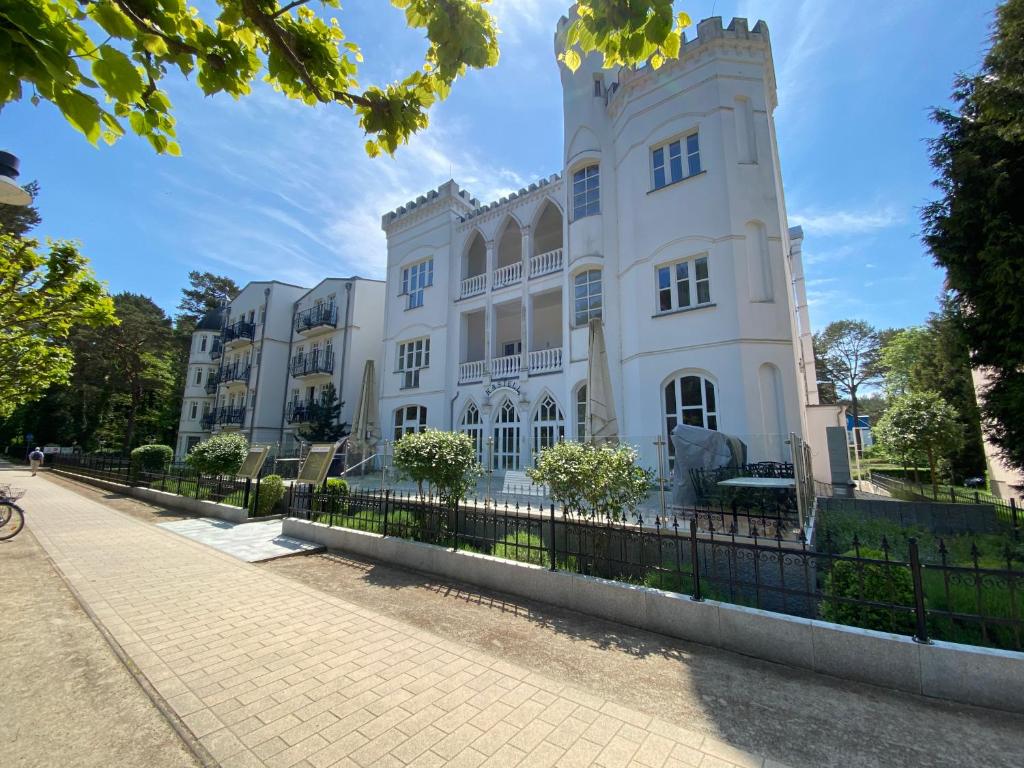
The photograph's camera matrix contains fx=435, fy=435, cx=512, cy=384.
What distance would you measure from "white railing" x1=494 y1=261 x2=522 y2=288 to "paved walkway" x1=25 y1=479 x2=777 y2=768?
1426cm

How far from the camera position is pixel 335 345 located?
81.0 feet

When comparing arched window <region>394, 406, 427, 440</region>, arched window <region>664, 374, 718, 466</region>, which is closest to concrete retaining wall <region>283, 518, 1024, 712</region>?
→ arched window <region>664, 374, 718, 466</region>

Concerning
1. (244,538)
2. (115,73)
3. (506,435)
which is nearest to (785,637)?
(115,73)

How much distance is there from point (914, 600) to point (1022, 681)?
0.71 m

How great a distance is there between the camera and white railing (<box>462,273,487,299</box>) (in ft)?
62.2

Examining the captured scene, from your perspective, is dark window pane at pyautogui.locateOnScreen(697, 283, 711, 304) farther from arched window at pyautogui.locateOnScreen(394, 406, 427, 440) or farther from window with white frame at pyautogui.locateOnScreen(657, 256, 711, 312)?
arched window at pyautogui.locateOnScreen(394, 406, 427, 440)

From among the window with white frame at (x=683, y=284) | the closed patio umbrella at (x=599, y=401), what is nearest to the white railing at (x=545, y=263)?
the window with white frame at (x=683, y=284)

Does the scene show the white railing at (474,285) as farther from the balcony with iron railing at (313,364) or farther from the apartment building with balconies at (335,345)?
the balcony with iron railing at (313,364)

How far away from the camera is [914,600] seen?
381 cm

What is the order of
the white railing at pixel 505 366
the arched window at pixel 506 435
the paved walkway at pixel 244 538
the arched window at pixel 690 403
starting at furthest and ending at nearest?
the white railing at pixel 505 366 → the arched window at pixel 506 435 → the arched window at pixel 690 403 → the paved walkway at pixel 244 538

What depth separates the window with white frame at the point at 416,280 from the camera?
20.8 m

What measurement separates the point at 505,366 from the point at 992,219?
13431 mm

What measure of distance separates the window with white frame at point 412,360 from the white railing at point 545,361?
5611 millimetres

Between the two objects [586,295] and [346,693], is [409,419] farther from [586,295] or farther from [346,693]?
[346,693]
